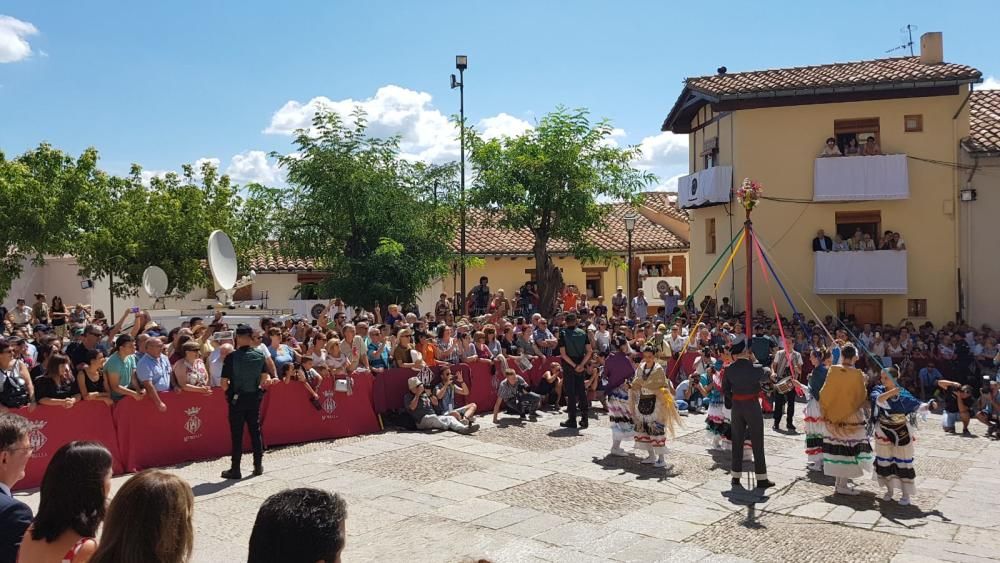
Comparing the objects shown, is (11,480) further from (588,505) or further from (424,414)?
(424,414)

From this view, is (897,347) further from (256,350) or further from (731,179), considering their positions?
(256,350)

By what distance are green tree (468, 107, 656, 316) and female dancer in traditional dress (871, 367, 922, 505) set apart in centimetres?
1598

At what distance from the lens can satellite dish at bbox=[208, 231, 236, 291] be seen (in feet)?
53.1

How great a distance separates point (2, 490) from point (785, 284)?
22.8 meters

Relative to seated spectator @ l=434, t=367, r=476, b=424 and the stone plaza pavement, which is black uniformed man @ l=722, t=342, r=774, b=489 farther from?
seated spectator @ l=434, t=367, r=476, b=424

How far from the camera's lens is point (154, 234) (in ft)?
105

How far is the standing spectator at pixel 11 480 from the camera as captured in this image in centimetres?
346

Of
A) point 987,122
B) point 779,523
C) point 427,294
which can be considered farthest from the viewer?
point 427,294

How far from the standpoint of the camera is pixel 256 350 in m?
10.2

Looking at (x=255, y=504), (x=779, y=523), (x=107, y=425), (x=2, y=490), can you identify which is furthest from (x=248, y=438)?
(x=2, y=490)

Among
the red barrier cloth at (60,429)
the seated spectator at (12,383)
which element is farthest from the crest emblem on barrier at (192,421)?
the seated spectator at (12,383)

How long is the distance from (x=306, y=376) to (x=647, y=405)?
16.0 ft

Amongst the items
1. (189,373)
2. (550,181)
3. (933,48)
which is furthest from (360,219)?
(933,48)

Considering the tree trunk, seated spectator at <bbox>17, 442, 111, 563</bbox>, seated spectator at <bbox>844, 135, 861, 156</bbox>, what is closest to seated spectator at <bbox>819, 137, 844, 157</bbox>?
seated spectator at <bbox>844, 135, 861, 156</bbox>
